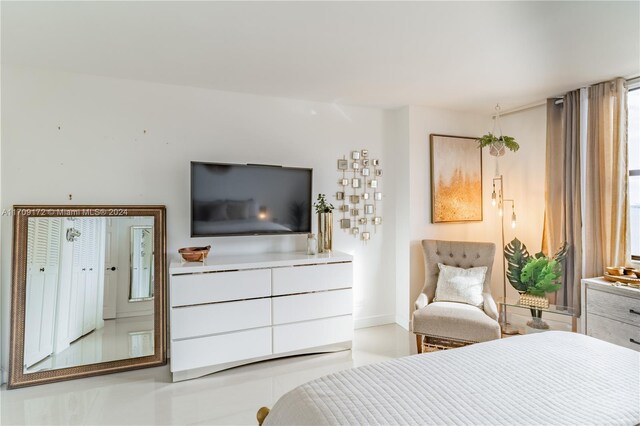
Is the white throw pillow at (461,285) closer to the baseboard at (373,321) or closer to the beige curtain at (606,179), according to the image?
the baseboard at (373,321)

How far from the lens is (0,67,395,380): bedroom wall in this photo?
2.62 metres

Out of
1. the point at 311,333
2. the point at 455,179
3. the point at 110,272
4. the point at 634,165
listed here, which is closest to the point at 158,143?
the point at 110,272

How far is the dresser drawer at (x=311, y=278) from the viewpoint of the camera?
2875mm

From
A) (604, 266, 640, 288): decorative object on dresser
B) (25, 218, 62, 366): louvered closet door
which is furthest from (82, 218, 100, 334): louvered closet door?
(604, 266, 640, 288): decorative object on dresser

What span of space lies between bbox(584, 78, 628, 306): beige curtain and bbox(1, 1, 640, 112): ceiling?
0.23 m

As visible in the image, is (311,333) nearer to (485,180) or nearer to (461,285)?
(461,285)

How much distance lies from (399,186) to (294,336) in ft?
6.58

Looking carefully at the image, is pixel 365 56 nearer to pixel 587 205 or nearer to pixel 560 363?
pixel 560 363

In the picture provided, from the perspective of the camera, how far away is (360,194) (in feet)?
12.2

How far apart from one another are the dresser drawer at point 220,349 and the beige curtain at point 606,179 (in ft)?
9.91

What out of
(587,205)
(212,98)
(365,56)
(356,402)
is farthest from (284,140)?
(587,205)

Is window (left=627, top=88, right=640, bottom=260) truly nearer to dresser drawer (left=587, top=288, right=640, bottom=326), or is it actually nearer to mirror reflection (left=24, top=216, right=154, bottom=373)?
dresser drawer (left=587, top=288, right=640, bottom=326)

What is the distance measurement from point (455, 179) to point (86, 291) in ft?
12.5

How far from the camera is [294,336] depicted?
2.92 metres
